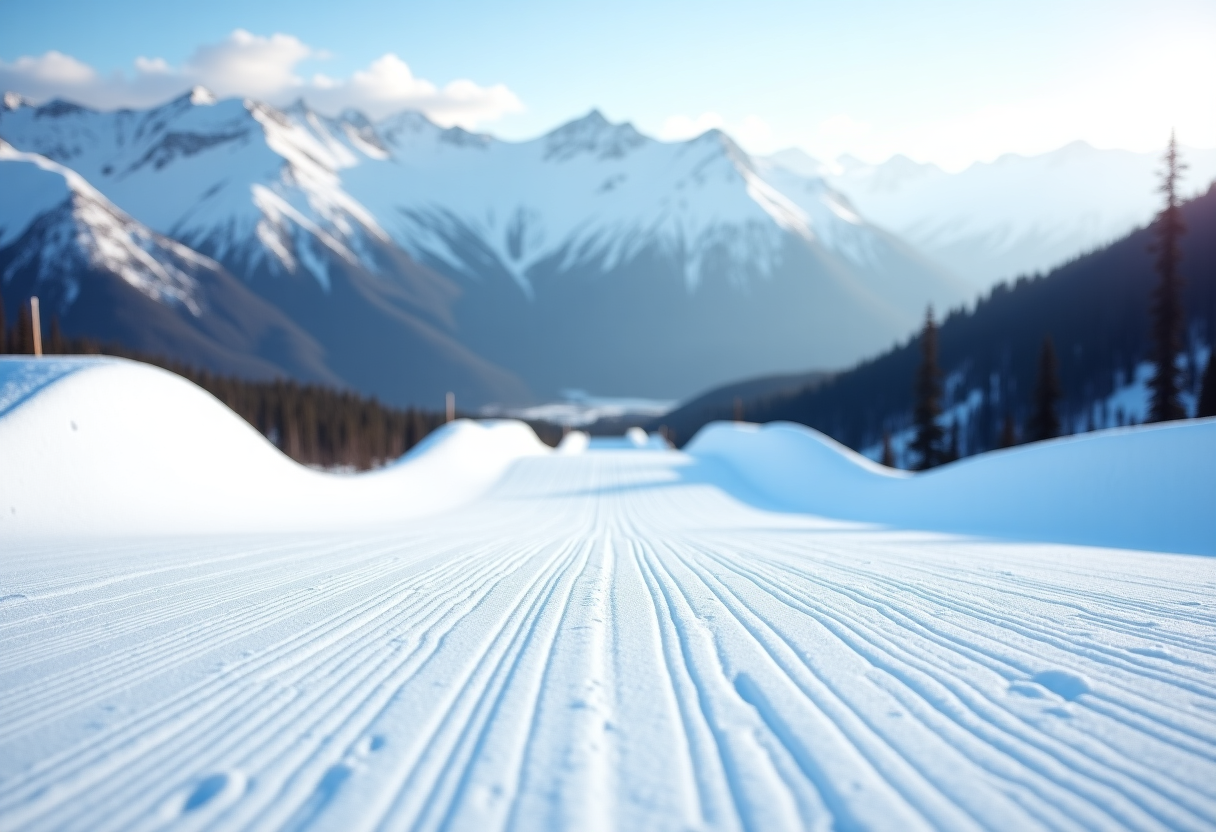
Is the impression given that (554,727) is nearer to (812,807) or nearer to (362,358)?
(812,807)

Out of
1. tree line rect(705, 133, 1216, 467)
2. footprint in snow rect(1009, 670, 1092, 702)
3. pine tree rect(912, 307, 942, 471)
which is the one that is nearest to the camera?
footprint in snow rect(1009, 670, 1092, 702)

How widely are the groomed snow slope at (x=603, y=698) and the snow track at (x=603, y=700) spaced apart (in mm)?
13

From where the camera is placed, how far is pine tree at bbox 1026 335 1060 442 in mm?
25672

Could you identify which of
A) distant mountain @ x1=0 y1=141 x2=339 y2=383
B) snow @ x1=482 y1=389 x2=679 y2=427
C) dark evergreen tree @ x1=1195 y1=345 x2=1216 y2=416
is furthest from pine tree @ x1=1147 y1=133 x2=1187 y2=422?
distant mountain @ x1=0 y1=141 x2=339 y2=383

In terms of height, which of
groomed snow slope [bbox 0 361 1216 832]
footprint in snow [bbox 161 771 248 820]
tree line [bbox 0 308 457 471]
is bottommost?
footprint in snow [bbox 161 771 248 820]

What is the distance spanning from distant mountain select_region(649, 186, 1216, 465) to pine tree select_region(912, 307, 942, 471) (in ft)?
83.7

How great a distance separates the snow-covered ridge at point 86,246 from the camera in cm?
13862

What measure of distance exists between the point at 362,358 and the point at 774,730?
599 feet

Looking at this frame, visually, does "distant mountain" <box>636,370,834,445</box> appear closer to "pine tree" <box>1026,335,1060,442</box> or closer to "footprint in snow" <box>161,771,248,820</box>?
"pine tree" <box>1026,335,1060,442</box>

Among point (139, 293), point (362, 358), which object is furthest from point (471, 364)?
point (139, 293)

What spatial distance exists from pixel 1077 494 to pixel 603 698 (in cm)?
1029

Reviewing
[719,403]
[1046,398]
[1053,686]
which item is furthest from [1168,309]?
[719,403]

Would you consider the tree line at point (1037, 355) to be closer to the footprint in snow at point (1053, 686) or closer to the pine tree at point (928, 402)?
the pine tree at point (928, 402)

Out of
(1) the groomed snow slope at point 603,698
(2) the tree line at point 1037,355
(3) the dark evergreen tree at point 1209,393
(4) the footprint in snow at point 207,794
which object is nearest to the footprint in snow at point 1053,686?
(1) the groomed snow slope at point 603,698
